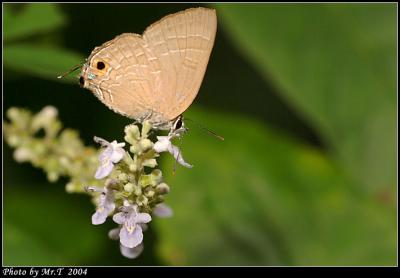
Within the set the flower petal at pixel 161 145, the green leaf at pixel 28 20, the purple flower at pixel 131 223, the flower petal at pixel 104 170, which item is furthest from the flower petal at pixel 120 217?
the green leaf at pixel 28 20

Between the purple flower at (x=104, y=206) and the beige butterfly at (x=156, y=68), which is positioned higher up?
the beige butterfly at (x=156, y=68)

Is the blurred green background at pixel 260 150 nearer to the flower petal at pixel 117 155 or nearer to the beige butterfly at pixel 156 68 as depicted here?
the beige butterfly at pixel 156 68

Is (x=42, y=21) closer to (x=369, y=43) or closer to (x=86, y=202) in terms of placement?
(x=86, y=202)

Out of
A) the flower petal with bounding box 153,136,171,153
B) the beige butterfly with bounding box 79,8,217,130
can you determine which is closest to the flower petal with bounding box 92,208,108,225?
the flower petal with bounding box 153,136,171,153

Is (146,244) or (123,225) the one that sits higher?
(123,225)

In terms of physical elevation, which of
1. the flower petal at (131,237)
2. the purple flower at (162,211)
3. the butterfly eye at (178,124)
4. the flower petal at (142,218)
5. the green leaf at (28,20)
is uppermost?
the green leaf at (28,20)

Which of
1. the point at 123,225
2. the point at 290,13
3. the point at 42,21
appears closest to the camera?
the point at 123,225

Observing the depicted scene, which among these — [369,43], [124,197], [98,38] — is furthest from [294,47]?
[124,197]
